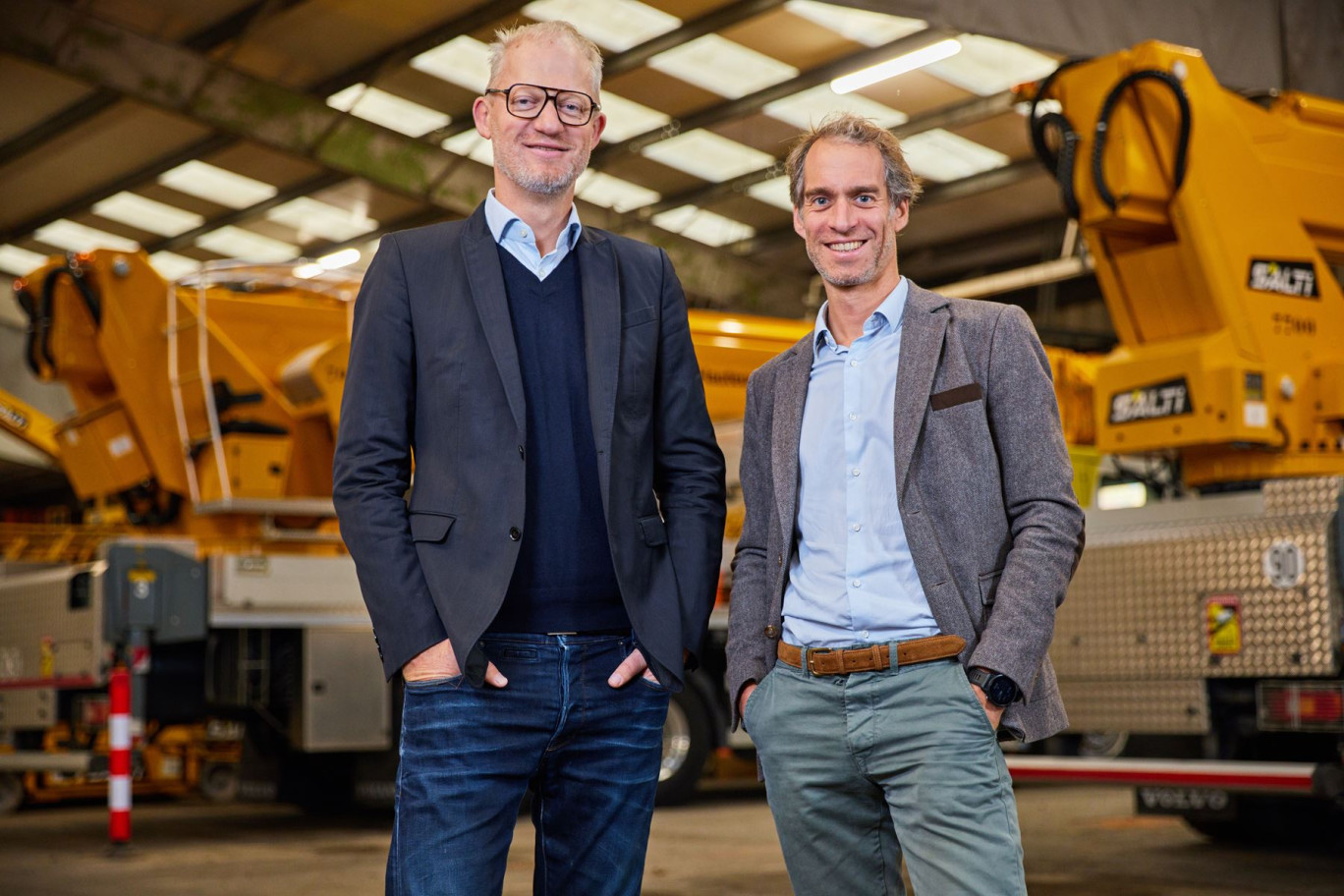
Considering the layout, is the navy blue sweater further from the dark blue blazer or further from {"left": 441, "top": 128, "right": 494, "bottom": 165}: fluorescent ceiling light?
{"left": 441, "top": 128, "right": 494, "bottom": 165}: fluorescent ceiling light

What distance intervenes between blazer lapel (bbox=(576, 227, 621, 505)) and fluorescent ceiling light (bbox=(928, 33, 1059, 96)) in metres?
12.2

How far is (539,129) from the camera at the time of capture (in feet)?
8.11

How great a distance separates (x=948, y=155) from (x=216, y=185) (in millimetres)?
9016

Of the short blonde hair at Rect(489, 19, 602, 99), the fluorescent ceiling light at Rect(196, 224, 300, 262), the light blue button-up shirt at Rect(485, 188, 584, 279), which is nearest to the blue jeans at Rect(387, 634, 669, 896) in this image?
the light blue button-up shirt at Rect(485, 188, 584, 279)

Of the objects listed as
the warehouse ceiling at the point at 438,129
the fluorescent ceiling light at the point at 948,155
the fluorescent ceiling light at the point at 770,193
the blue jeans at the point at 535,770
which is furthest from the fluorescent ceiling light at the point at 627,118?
the blue jeans at the point at 535,770

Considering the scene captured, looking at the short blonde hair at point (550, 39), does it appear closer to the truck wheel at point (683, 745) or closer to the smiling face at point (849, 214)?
the smiling face at point (849, 214)

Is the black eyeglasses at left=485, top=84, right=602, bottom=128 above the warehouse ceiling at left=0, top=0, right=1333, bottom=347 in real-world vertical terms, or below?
below

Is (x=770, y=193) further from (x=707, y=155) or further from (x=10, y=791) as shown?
(x=10, y=791)

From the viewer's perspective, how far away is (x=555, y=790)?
250cm

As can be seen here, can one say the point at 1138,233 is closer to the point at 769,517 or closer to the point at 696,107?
the point at 769,517

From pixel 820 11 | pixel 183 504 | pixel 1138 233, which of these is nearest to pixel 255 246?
pixel 820 11

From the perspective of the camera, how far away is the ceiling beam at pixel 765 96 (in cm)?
1395

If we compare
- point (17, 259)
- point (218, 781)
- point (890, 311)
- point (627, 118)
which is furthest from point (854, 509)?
point (17, 259)

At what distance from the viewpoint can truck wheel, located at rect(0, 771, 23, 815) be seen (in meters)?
11.3
